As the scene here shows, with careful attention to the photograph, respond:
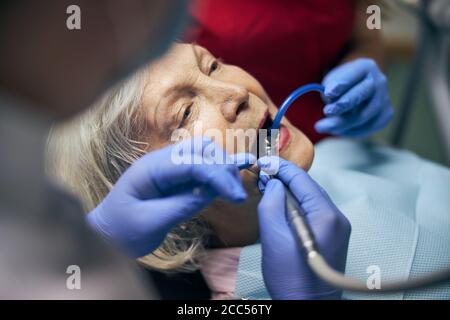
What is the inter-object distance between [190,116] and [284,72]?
261 millimetres

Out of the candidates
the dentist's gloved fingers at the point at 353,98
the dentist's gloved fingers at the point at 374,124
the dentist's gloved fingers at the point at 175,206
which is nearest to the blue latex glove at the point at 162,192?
the dentist's gloved fingers at the point at 175,206

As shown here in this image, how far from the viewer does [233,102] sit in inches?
27.0

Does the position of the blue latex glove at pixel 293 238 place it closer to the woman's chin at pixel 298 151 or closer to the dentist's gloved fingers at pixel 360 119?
the woman's chin at pixel 298 151

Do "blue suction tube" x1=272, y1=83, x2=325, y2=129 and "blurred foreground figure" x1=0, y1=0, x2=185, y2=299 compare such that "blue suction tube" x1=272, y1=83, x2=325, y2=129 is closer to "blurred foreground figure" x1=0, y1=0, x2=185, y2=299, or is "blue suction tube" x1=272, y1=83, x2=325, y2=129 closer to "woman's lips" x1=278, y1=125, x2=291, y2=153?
"woman's lips" x1=278, y1=125, x2=291, y2=153

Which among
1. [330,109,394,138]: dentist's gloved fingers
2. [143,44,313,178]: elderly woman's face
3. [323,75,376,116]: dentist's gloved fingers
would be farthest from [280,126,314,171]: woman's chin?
[330,109,394,138]: dentist's gloved fingers

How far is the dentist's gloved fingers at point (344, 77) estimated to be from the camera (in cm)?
86

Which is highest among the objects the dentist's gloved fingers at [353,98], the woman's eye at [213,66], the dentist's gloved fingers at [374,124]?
the woman's eye at [213,66]

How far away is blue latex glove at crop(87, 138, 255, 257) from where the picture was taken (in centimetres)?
61

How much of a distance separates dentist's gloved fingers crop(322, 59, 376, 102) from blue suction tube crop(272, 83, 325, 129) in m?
0.02

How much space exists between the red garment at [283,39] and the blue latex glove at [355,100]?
23mm

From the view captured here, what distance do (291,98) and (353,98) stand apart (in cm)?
17

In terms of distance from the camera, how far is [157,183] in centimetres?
63

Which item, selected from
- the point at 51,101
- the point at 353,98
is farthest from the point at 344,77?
the point at 51,101

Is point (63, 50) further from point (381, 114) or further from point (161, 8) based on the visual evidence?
point (381, 114)
